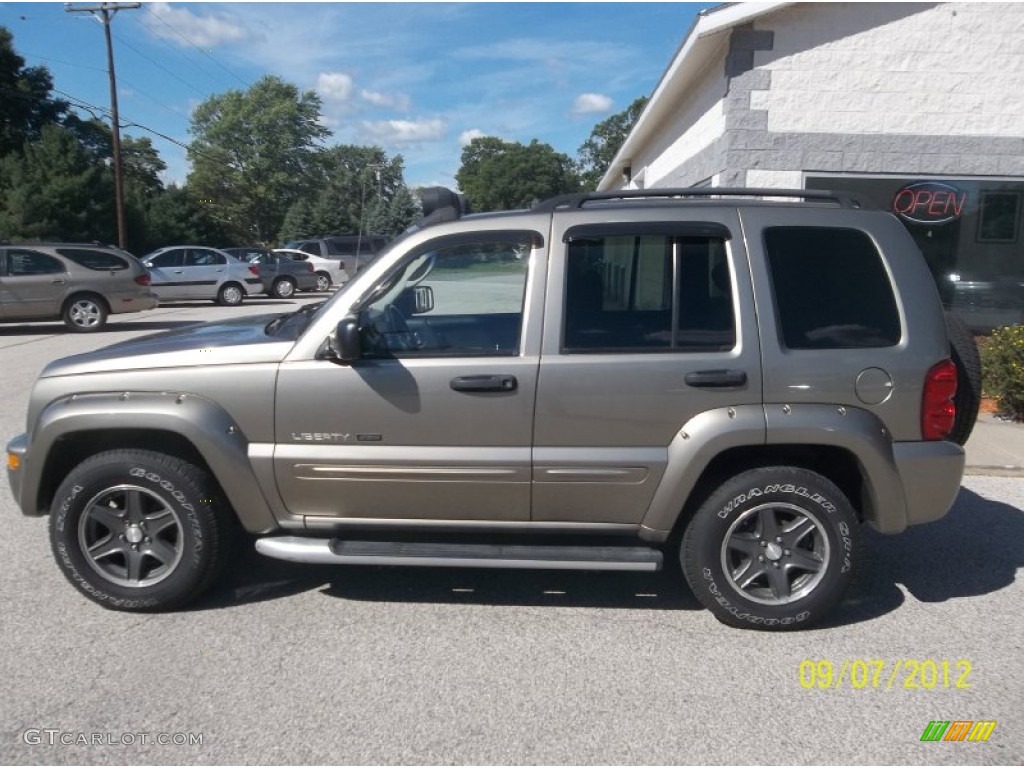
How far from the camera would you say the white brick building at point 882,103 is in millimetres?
9180

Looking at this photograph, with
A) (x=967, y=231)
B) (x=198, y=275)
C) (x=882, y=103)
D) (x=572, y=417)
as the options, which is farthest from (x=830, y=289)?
(x=198, y=275)

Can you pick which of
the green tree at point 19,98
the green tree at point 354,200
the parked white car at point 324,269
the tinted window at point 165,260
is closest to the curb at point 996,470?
the tinted window at point 165,260

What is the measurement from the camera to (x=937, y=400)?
3789mm

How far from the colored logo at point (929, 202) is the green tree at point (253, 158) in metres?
64.1

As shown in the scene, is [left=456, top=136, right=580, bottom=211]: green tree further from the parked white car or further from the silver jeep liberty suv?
the silver jeep liberty suv

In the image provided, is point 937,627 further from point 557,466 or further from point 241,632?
point 241,632

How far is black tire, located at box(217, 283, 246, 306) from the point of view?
938 inches

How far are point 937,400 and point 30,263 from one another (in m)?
15.7

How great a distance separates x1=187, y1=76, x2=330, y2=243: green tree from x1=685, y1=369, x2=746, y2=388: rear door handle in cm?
6871

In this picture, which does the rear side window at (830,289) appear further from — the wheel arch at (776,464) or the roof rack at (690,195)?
the wheel arch at (776,464)

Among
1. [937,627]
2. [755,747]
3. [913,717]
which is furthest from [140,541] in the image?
[937,627]
